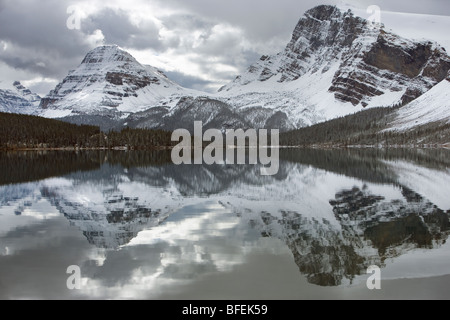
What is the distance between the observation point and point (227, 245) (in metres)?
24.2

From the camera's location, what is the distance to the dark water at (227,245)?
57.9 ft

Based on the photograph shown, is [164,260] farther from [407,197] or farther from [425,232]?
[407,197]

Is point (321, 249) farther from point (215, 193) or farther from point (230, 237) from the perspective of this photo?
point (215, 193)

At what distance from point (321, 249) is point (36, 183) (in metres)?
45.8

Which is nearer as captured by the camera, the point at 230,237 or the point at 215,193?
the point at 230,237

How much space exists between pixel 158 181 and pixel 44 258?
131 feet

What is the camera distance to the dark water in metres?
17.6

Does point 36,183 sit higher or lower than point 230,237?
higher
